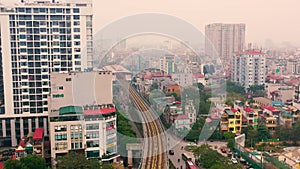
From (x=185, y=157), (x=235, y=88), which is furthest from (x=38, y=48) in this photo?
(x=235, y=88)

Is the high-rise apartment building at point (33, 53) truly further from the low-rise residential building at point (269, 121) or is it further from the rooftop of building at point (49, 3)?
the low-rise residential building at point (269, 121)

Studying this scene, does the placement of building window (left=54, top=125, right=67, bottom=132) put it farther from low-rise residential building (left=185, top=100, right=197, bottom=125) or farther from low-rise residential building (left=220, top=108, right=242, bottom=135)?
low-rise residential building (left=220, top=108, right=242, bottom=135)

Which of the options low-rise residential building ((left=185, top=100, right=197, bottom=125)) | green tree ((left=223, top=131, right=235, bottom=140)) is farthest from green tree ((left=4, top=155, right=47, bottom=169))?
green tree ((left=223, top=131, right=235, bottom=140))

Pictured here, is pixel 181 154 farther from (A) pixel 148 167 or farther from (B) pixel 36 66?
(B) pixel 36 66

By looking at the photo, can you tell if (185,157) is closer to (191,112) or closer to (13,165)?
(191,112)

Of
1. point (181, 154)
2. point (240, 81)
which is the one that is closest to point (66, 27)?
point (181, 154)

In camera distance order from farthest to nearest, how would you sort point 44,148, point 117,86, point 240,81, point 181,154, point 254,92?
point 240,81 < point 254,92 < point 117,86 < point 181,154 < point 44,148

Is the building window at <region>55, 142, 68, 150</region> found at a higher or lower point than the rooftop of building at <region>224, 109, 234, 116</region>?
lower
